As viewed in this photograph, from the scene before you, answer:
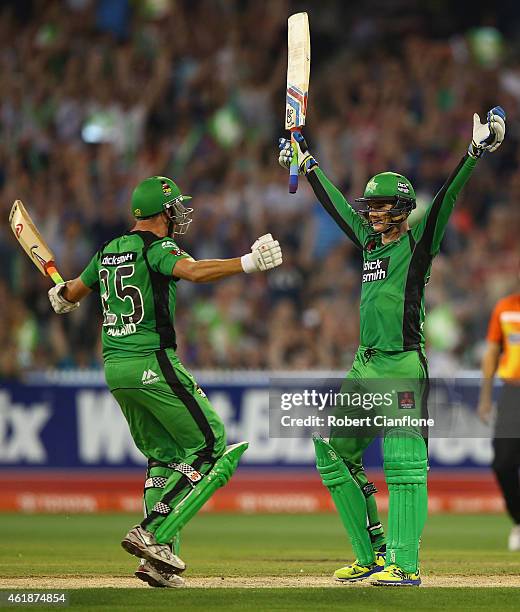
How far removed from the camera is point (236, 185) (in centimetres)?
1759

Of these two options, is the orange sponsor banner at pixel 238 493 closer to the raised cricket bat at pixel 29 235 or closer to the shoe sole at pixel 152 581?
the raised cricket bat at pixel 29 235

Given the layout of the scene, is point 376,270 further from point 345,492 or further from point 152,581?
point 152,581

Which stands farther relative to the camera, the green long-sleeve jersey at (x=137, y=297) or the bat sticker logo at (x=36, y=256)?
the bat sticker logo at (x=36, y=256)

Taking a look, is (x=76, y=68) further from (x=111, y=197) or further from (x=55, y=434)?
(x=55, y=434)

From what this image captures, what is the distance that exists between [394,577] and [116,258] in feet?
8.02

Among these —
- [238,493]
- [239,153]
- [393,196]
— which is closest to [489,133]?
[393,196]

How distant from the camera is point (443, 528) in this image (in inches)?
511

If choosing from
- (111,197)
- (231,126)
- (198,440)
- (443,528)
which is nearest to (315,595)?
(198,440)

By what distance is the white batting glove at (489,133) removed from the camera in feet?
24.0

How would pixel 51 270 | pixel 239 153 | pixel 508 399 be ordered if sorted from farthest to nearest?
pixel 239 153
pixel 508 399
pixel 51 270

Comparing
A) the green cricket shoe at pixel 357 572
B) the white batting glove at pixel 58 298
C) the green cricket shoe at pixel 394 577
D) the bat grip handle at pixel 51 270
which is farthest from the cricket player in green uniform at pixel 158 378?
the green cricket shoe at pixel 394 577

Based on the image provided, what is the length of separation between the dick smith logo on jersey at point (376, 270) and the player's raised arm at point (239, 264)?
2.52 ft

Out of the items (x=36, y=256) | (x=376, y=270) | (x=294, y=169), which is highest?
(x=294, y=169)

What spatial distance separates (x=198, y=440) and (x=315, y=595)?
1.14 meters
